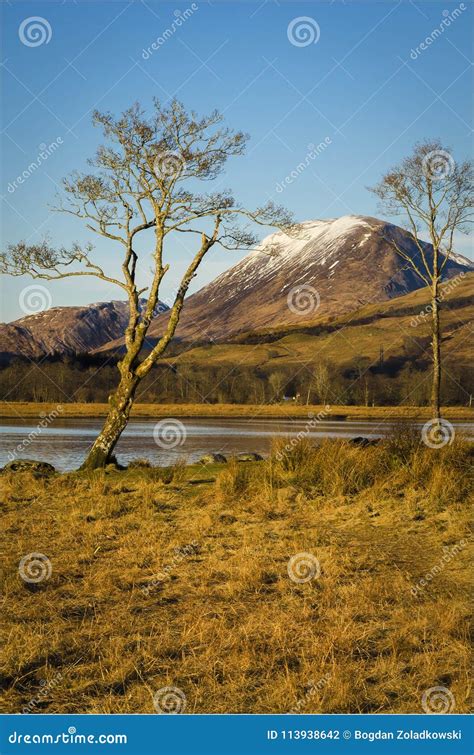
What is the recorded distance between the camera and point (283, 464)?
53.7ft

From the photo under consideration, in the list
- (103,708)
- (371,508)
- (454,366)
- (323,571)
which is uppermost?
(454,366)

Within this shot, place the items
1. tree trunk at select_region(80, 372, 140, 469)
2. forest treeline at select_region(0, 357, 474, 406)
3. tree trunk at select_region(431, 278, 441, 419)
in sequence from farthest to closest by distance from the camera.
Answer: forest treeline at select_region(0, 357, 474, 406), tree trunk at select_region(431, 278, 441, 419), tree trunk at select_region(80, 372, 140, 469)

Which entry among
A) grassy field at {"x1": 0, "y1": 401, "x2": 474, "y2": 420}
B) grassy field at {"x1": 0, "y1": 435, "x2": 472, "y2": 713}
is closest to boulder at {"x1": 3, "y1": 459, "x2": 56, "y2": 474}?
grassy field at {"x1": 0, "y1": 435, "x2": 472, "y2": 713}

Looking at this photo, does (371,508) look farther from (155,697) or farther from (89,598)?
(155,697)

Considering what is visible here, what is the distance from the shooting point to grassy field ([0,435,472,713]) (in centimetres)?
613

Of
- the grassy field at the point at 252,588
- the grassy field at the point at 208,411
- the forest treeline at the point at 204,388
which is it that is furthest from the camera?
the forest treeline at the point at 204,388

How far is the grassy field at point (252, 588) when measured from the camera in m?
6.13

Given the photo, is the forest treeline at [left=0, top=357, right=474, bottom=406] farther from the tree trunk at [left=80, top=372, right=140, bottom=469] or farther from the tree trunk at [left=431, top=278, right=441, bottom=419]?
the tree trunk at [left=80, top=372, right=140, bottom=469]

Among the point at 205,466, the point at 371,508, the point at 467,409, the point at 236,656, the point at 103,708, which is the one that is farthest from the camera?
the point at 467,409

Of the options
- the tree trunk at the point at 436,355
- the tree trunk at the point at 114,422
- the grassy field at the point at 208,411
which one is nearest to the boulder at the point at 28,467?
the tree trunk at the point at 114,422

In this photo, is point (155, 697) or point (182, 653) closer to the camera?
point (155, 697)

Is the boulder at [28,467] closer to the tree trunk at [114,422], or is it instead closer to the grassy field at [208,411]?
the tree trunk at [114,422]

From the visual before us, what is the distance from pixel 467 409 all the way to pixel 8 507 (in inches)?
3065

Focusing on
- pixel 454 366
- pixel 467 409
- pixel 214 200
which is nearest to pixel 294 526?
pixel 214 200
